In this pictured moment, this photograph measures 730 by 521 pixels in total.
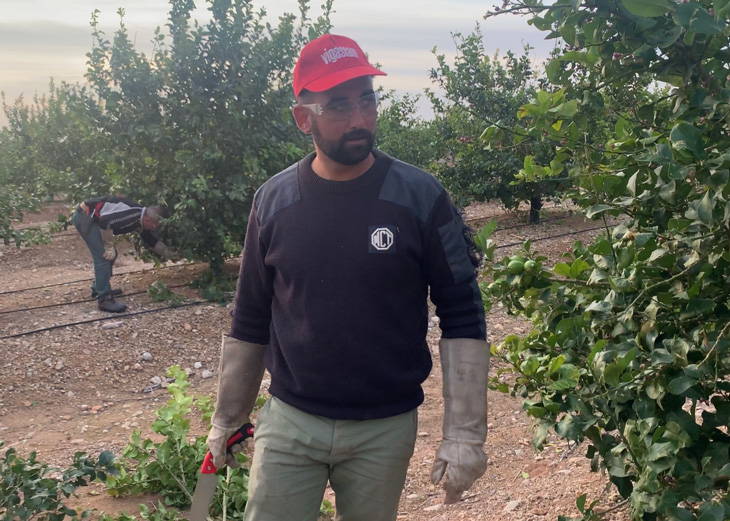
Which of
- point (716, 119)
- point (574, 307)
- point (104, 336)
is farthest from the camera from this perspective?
point (104, 336)

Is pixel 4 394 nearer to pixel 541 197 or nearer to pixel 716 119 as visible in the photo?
pixel 716 119

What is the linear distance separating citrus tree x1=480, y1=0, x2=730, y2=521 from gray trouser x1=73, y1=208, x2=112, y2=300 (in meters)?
6.42

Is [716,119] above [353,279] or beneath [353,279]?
above

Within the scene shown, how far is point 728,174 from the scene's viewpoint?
1681 mm

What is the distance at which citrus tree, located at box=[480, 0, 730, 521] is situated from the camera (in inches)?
69.5

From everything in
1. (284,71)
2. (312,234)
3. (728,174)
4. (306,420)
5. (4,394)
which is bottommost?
(4,394)

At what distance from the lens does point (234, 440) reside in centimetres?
264

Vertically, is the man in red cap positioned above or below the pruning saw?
above

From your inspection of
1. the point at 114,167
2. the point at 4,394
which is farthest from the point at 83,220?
the point at 4,394

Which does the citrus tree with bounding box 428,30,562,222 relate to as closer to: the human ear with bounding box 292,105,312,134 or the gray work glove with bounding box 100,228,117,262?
the gray work glove with bounding box 100,228,117,262

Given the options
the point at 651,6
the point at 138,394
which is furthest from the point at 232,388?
the point at 138,394

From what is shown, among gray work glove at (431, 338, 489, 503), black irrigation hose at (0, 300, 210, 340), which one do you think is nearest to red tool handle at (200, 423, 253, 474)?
gray work glove at (431, 338, 489, 503)

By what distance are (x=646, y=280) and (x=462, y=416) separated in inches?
27.0

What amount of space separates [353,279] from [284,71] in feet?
22.6
